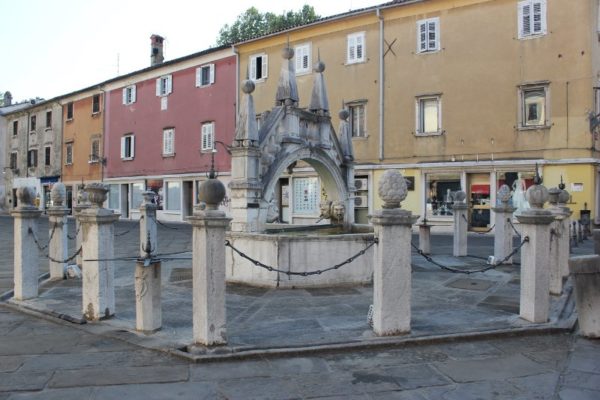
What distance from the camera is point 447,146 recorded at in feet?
68.8

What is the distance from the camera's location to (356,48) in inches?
921

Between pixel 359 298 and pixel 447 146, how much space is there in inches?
585

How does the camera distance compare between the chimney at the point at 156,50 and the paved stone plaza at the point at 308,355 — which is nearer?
the paved stone plaza at the point at 308,355

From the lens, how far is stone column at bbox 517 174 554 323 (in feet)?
19.9

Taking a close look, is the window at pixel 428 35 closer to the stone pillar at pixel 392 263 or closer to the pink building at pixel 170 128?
the pink building at pixel 170 128

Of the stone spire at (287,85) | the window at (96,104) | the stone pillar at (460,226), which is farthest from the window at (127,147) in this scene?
the stone spire at (287,85)

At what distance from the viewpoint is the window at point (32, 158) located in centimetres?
4194

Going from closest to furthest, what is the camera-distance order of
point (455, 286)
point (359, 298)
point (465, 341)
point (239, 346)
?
1. point (239, 346)
2. point (465, 341)
3. point (359, 298)
4. point (455, 286)

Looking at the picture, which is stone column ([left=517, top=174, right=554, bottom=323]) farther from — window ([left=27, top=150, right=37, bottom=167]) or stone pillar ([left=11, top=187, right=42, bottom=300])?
window ([left=27, top=150, right=37, bottom=167])

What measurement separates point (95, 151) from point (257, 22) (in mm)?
15966

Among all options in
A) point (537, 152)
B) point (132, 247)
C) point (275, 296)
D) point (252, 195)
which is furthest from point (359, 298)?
point (537, 152)

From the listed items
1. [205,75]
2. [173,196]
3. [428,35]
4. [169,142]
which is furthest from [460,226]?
[169,142]

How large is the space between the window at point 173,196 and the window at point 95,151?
7.96 metres

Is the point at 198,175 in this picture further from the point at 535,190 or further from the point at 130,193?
the point at 535,190
